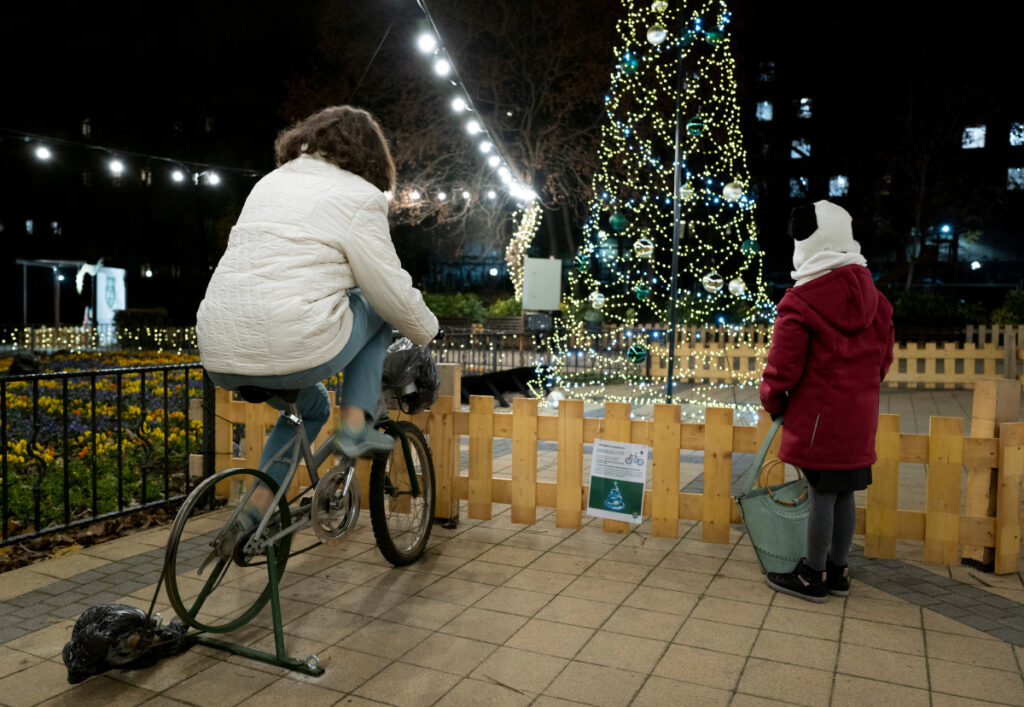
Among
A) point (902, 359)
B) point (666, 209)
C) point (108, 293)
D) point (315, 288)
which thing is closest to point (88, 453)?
point (315, 288)

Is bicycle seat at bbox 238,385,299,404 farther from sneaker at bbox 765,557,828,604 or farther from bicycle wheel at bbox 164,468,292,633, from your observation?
sneaker at bbox 765,557,828,604

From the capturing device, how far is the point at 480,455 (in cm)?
491

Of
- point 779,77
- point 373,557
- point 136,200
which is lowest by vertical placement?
point 373,557

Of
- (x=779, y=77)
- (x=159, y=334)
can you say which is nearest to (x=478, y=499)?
(x=159, y=334)

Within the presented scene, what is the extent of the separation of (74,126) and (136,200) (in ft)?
38.1

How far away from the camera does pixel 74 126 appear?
49719 millimetres

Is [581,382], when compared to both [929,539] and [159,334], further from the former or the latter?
[159,334]

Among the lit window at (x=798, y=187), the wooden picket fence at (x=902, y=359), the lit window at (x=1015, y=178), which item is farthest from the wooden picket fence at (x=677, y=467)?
the lit window at (x=798, y=187)

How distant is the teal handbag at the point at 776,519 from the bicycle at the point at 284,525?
5.59 ft

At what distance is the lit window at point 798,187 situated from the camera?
147ft

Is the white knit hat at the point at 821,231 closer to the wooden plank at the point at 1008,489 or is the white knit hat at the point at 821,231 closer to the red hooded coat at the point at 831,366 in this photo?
the red hooded coat at the point at 831,366

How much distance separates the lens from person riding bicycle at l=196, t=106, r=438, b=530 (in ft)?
9.57

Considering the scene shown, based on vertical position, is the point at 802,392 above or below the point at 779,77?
below

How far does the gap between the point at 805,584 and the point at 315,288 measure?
2625mm
